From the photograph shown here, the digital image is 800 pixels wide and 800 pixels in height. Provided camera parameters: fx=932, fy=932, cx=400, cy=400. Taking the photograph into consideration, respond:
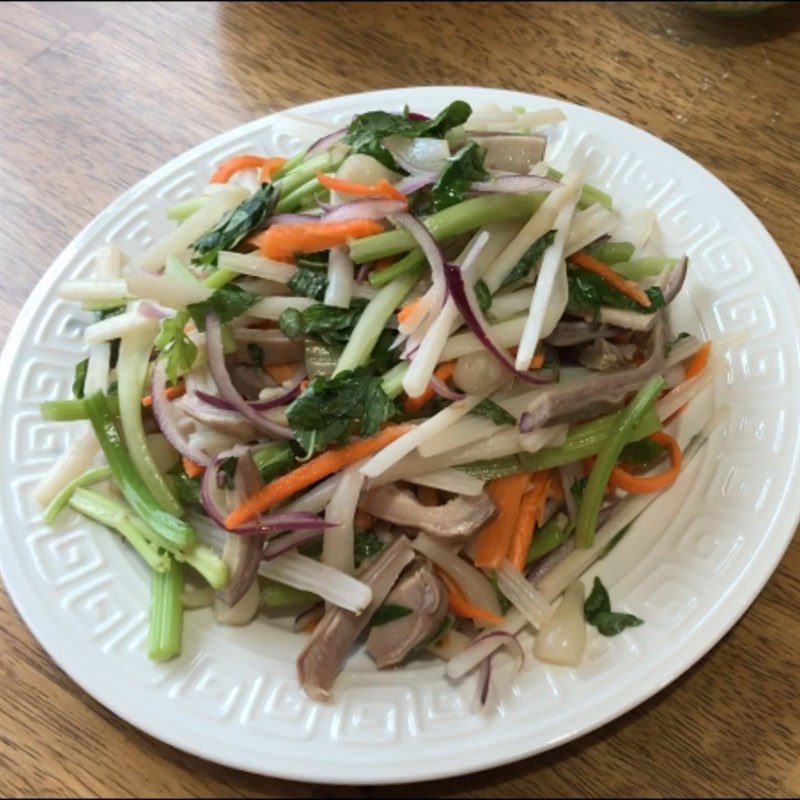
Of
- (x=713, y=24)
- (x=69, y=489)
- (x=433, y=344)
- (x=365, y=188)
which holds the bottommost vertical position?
(x=69, y=489)

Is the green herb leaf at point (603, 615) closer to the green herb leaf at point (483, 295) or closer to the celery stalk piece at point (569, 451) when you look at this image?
the celery stalk piece at point (569, 451)

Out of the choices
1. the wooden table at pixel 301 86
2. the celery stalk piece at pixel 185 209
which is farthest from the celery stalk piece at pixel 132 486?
the celery stalk piece at pixel 185 209

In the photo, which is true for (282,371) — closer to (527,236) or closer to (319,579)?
(319,579)

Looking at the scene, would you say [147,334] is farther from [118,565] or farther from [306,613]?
[306,613]

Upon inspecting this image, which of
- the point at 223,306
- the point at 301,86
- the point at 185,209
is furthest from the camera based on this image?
the point at 301,86

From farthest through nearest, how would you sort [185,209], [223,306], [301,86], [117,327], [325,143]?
1. [301,86]
2. [185,209]
3. [325,143]
4. [117,327]
5. [223,306]

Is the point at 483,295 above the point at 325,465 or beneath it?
above

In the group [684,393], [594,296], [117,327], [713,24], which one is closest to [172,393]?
[117,327]
